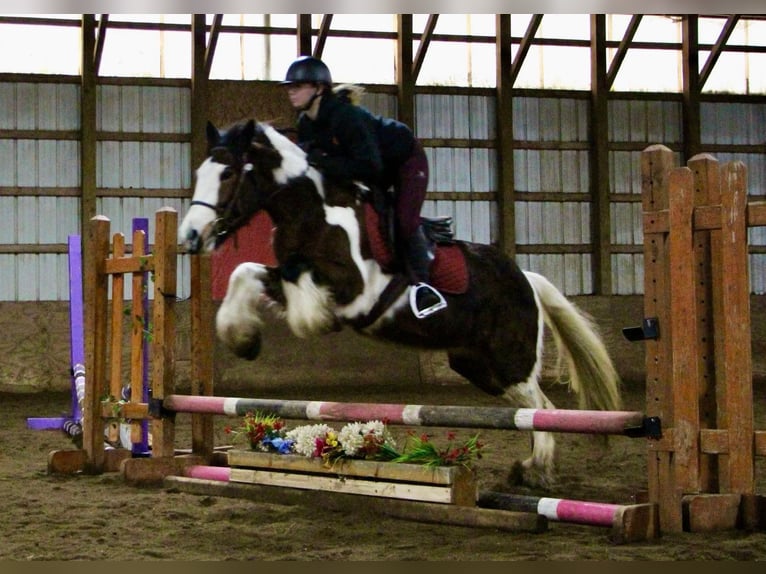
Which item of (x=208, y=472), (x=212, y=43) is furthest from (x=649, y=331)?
Answer: (x=212, y=43)

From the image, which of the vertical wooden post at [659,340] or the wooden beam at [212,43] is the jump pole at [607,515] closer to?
the vertical wooden post at [659,340]

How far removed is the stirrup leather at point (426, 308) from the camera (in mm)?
3695

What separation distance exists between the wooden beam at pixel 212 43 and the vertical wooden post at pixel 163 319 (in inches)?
171

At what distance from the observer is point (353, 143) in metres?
3.64

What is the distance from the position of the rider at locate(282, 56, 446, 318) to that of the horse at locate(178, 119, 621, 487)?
51 millimetres

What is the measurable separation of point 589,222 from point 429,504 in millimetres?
6896

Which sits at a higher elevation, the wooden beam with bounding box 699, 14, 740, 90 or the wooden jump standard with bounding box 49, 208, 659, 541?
the wooden beam with bounding box 699, 14, 740, 90

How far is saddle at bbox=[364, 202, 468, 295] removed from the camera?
3.71m

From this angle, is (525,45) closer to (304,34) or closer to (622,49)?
(622,49)

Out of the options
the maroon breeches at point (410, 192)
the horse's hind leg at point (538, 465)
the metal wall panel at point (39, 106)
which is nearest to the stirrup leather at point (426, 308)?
the maroon breeches at point (410, 192)

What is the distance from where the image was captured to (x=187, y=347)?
822 centimetres

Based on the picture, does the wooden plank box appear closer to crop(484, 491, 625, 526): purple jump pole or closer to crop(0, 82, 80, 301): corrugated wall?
crop(484, 491, 625, 526): purple jump pole

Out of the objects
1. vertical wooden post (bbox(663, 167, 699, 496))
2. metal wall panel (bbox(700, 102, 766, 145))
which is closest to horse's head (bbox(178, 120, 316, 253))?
vertical wooden post (bbox(663, 167, 699, 496))

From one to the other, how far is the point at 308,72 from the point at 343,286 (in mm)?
760
